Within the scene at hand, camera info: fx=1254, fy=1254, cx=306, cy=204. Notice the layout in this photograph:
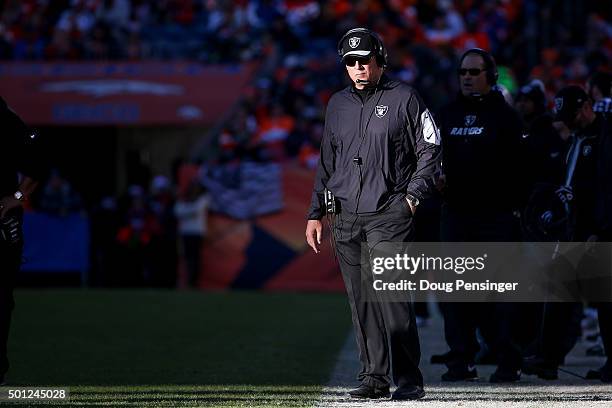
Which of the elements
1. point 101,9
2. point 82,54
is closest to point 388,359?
point 82,54

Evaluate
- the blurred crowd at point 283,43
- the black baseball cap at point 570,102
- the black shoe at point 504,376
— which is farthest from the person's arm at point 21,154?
the blurred crowd at point 283,43

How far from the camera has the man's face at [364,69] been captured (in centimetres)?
765

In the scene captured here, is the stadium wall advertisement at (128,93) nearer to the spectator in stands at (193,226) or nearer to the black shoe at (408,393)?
the spectator in stands at (193,226)

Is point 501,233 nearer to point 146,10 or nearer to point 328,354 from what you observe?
point 328,354

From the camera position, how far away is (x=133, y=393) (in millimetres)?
8039

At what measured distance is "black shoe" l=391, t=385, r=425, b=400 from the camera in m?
7.60

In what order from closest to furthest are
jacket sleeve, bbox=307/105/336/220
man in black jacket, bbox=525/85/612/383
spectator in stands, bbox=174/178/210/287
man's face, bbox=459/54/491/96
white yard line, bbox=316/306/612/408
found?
white yard line, bbox=316/306/612/408, jacket sleeve, bbox=307/105/336/220, man in black jacket, bbox=525/85/612/383, man's face, bbox=459/54/491/96, spectator in stands, bbox=174/178/210/287

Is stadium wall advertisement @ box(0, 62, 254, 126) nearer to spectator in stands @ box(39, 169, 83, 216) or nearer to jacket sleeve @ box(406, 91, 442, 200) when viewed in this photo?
spectator in stands @ box(39, 169, 83, 216)

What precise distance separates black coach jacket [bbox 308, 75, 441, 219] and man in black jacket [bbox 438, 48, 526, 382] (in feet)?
4.03

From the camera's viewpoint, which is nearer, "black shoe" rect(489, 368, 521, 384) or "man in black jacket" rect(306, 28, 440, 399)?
"man in black jacket" rect(306, 28, 440, 399)

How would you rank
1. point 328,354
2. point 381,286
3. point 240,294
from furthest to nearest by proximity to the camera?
point 240,294
point 328,354
point 381,286

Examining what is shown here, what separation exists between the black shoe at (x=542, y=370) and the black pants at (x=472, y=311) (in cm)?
19

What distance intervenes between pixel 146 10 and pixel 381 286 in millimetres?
19328

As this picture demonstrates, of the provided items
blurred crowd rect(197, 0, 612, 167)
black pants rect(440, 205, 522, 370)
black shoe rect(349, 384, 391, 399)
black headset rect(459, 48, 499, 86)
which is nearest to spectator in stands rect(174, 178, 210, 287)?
blurred crowd rect(197, 0, 612, 167)
